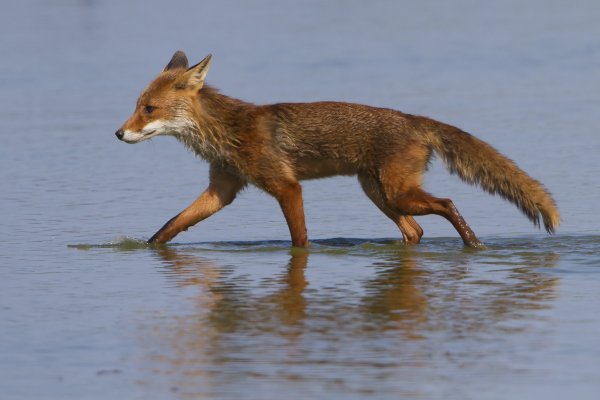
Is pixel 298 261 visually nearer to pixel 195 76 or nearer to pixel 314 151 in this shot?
pixel 314 151

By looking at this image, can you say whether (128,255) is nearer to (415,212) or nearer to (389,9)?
(415,212)

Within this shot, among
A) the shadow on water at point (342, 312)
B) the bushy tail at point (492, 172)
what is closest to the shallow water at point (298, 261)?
the shadow on water at point (342, 312)

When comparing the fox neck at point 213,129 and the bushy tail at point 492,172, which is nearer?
the bushy tail at point 492,172

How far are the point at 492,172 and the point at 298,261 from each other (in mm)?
2331

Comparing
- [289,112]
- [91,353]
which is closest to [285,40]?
[289,112]

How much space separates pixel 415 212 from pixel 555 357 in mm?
4072

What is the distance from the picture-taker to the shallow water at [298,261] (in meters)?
5.66

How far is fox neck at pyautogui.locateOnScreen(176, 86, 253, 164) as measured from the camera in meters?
10.2

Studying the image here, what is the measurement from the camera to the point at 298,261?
9.15 m

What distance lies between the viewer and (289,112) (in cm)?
1033

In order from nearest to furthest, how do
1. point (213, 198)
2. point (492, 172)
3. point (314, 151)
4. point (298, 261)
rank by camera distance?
point (298, 261) → point (492, 172) → point (314, 151) → point (213, 198)

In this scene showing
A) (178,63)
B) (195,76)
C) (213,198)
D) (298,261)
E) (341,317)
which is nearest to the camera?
(341,317)

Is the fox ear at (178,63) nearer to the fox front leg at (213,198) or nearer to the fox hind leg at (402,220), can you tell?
the fox front leg at (213,198)

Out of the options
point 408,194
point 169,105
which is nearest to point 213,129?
point 169,105
